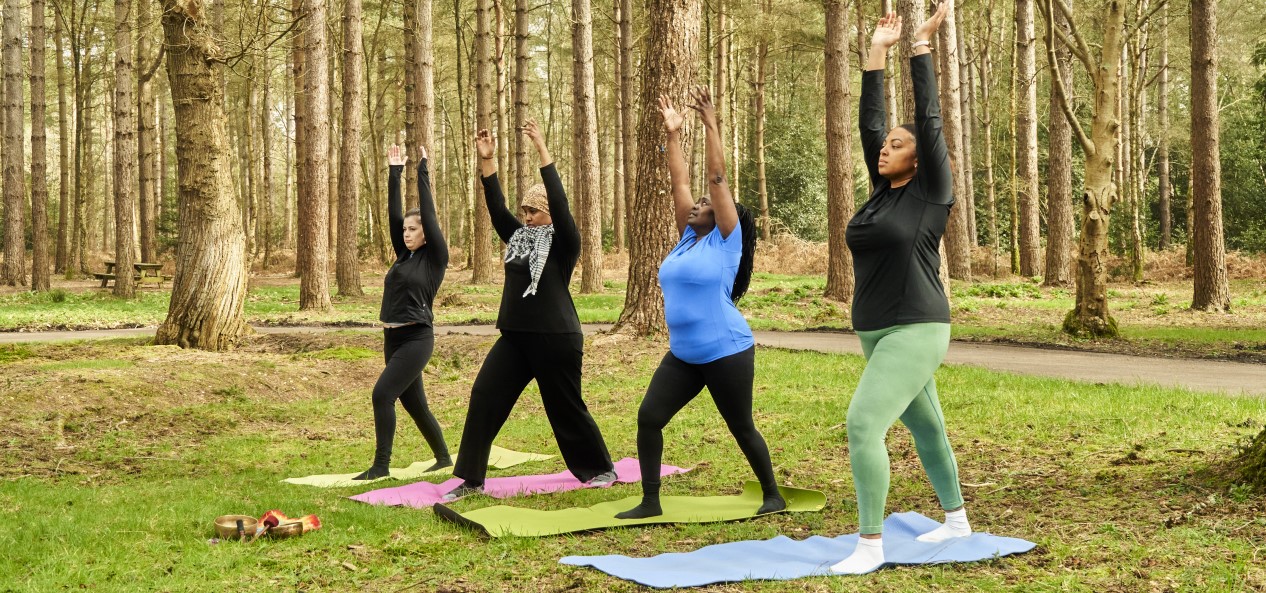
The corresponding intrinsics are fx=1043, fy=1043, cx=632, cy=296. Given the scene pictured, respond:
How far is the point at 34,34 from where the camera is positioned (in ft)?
92.6

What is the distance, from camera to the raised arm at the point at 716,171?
545 centimetres

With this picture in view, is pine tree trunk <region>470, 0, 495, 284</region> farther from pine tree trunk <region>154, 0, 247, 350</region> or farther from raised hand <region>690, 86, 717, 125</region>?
raised hand <region>690, 86, 717, 125</region>

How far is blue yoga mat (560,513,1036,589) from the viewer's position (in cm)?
451

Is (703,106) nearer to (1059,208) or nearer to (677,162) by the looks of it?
(677,162)

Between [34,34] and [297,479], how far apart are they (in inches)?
1040

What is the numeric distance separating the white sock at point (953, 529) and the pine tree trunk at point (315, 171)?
16.9m

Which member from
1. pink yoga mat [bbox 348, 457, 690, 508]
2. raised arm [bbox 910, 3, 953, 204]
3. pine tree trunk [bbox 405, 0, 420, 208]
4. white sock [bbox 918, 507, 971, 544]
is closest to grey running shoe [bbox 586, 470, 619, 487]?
pink yoga mat [bbox 348, 457, 690, 508]

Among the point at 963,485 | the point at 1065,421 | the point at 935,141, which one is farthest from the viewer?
the point at 1065,421

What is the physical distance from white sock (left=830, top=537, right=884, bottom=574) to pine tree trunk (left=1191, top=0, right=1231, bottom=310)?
16.0m

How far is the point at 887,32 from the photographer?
4.98 metres

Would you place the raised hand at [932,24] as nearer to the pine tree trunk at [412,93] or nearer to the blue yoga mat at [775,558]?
the blue yoga mat at [775,558]

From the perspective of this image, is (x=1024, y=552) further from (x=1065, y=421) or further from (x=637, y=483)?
(x=1065, y=421)

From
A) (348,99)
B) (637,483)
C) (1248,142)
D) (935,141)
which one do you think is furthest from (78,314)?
A: (1248,142)

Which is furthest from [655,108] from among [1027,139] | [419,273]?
[1027,139]
